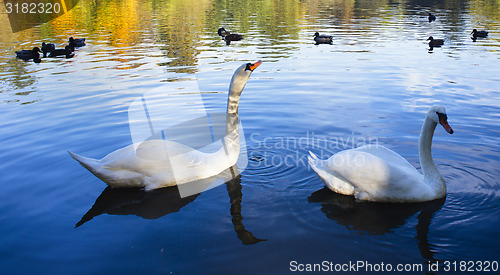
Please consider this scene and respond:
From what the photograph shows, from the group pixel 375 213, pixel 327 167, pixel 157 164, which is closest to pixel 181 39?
pixel 157 164

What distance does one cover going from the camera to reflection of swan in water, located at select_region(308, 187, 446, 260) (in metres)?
5.74

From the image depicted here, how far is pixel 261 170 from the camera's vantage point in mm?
7641

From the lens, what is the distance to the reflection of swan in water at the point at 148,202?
20.7 feet

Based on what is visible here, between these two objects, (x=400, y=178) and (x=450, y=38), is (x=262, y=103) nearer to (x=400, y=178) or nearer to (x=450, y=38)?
(x=400, y=178)

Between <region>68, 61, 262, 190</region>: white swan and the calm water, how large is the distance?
0.84ft

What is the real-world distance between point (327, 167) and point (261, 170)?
1.30 metres

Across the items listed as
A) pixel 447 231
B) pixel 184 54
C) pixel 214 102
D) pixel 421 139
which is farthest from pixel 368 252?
pixel 184 54

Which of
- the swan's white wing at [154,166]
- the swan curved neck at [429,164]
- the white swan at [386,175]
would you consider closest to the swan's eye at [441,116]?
the white swan at [386,175]

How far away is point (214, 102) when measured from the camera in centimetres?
1280

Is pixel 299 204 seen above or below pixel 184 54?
below

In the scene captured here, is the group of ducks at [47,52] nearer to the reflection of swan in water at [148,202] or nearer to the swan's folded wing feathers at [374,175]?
the reflection of swan in water at [148,202]

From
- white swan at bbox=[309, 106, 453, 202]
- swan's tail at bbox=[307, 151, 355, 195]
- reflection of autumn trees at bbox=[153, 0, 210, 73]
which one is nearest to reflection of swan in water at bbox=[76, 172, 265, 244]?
swan's tail at bbox=[307, 151, 355, 195]

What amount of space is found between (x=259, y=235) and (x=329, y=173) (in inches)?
69.3

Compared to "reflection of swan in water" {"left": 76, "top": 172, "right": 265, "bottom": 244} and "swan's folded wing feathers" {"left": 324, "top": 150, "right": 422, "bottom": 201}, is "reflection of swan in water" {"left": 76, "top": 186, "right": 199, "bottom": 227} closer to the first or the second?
"reflection of swan in water" {"left": 76, "top": 172, "right": 265, "bottom": 244}
